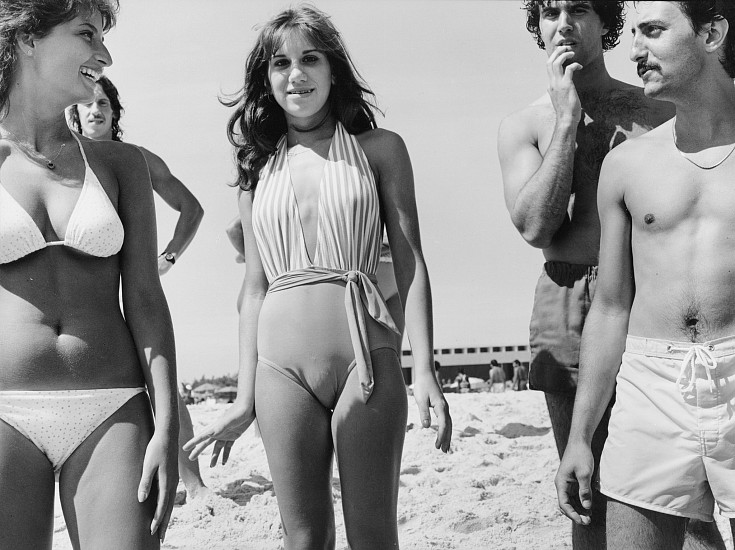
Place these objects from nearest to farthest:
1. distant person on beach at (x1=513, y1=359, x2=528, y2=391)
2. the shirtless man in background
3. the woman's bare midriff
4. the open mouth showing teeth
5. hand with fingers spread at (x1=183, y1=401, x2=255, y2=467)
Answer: the woman's bare midriff < the open mouth showing teeth < hand with fingers spread at (x1=183, y1=401, x2=255, y2=467) < the shirtless man in background < distant person on beach at (x1=513, y1=359, x2=528, y2=391)

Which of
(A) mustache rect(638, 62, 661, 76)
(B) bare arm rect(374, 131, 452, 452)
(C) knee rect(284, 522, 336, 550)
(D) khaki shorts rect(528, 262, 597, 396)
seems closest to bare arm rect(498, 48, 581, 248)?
(D) khaki shorts rect(528, 262, 597, 396)

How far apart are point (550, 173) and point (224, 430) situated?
1.36 meters

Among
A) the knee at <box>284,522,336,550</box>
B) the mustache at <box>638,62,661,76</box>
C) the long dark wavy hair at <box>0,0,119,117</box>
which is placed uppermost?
the long dark wavy hair at <box>0,0,119,117</box>

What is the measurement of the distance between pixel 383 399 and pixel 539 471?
377 cm

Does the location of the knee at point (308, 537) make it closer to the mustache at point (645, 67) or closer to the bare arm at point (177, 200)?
the mustache at point (645, 67)

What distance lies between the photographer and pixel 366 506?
317cm

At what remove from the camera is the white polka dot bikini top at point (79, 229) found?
2.78 meters

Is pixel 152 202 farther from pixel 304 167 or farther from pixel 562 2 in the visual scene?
pixel 562 2

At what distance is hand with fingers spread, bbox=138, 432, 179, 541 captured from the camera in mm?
2676

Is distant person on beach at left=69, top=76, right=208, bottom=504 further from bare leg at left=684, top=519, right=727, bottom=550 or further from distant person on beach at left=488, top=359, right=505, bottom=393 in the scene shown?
distant person on beach at left=488, top=359, right=505, bottom=393

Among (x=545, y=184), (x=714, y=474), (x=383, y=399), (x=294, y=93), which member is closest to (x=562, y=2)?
(x=545, y=184)

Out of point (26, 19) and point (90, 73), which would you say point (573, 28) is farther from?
point (26, 19)

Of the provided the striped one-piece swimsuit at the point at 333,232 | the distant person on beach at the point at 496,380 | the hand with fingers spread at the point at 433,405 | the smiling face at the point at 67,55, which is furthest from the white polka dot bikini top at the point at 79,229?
the distant person on beach at the point at 496,380

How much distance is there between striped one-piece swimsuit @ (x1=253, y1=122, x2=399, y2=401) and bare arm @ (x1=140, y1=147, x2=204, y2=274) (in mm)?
2127
